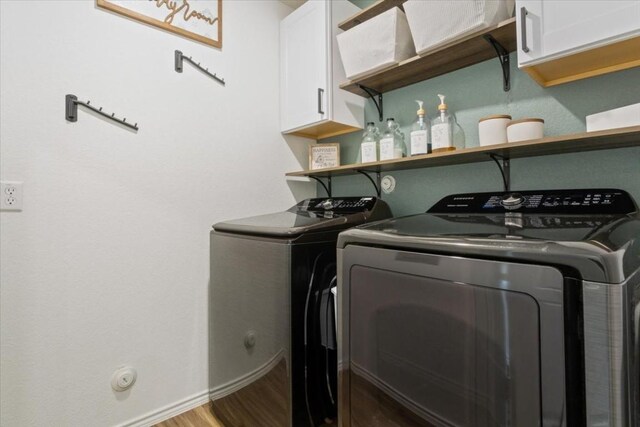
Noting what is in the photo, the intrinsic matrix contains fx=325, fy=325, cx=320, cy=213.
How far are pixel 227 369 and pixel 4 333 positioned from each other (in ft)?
3.04

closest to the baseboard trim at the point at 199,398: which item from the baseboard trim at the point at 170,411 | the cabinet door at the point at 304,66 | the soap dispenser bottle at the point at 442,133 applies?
the baseboard trim at the point at 170,411

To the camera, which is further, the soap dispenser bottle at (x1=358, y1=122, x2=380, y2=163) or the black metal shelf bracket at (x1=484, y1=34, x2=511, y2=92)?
the soap dispenser bottle at (x1=358, y1=122, x2=380, y2=163)

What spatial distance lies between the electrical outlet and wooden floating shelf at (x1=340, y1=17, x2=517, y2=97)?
162 cm

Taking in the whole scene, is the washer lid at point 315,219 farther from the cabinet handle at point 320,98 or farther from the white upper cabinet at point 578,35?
the white upper cabinet at point 578,35

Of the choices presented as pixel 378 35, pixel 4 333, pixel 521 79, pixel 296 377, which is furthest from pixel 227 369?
pixel 521 79

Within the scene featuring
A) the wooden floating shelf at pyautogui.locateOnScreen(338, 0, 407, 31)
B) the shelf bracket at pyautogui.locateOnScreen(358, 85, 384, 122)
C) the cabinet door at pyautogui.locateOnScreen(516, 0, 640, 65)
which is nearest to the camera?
the cabinet door at pyautogui.locateOnScreen(516, 0, 640, 65)

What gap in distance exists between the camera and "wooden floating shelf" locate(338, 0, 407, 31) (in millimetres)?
1723

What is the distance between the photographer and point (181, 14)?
1821mm

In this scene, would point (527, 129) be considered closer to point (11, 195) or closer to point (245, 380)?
point (245, 380)

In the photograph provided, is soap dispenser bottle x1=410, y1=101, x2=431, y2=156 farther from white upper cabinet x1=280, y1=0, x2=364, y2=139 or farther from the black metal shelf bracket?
white upper cabinet x1=280, y1=0, x2=364, y2=139

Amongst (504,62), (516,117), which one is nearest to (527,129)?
(516,117)

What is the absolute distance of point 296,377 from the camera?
1.27 m

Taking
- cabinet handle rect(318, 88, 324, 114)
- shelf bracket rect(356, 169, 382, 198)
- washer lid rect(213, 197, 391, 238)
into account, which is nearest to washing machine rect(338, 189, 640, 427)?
washer lid rect(213, 197, 391, 238)

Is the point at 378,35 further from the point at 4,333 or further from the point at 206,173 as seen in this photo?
the point at 4,333
